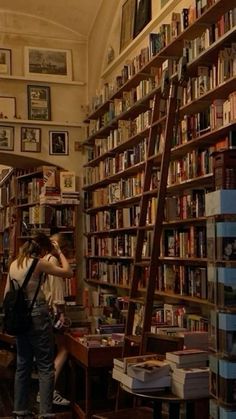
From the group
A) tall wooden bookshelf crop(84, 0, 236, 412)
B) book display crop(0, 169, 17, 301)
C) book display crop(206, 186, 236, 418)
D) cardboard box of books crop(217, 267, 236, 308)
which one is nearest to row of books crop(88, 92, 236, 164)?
tall wooden bookshelf crop(84, 0, 236, 412)

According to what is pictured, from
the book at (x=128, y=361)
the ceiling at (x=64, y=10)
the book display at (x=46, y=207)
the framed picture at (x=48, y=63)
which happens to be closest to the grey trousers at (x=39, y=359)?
the book at (x=128, y=361)

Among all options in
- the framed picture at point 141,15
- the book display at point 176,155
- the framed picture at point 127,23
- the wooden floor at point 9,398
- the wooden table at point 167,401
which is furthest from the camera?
the framed picture at point 127,23

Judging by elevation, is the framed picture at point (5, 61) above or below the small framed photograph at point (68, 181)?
above

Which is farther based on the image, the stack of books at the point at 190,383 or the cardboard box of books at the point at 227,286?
the stack of books at the point at 190,383

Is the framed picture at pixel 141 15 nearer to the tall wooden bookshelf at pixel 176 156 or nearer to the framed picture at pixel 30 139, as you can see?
the tall wooden bookshelf at pixel 176 156

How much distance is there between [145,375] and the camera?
9.13 feet

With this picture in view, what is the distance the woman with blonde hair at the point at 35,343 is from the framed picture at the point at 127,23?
8.79 feet

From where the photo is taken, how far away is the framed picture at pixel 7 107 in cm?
710

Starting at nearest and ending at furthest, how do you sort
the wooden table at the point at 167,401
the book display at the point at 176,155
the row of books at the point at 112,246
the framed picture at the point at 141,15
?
the wooden table at the point at 167,401 → the book display at the point at 176,155 → the framed picture at the point at 141,15 → the row of books at the point at 112,246

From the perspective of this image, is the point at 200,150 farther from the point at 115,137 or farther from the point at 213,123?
the point at 115,137

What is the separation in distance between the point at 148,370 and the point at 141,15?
3.87m

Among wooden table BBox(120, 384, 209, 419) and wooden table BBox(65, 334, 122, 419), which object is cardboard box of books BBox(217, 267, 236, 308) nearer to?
wooden table BBox(120, 384, 209, 419)

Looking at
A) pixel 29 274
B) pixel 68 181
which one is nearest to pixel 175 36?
pixel 29 274

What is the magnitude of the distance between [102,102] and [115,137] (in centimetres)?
75
